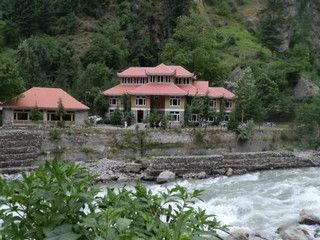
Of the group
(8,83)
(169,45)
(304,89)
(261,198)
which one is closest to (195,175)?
(261,198)

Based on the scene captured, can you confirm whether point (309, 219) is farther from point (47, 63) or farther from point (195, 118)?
point (47, 63)

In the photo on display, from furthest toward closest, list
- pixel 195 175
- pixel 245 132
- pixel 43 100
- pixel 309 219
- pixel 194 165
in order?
pixel 43 100, pixel 245 132, pixel 194 165, pixel 195 175, pixel 309 219

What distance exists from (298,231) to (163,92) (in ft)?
90.1

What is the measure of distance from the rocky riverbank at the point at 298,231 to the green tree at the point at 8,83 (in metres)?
26.3

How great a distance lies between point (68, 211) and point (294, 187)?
1011 inches

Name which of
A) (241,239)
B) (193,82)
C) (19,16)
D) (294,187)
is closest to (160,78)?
(193,82)

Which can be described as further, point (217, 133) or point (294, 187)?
point (217, 133)

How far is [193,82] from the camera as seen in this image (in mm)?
49656

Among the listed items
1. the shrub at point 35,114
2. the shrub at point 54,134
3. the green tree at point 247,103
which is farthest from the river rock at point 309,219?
the shrub at point 35,114

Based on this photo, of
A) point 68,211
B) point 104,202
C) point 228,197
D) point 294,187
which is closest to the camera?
point 68,211

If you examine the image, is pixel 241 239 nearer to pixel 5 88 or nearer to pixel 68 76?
pixel 5 88

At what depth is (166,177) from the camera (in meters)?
32.7

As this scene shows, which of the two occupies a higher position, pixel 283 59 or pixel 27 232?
pixel 283 59

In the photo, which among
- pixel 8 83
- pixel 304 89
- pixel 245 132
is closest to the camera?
pixel 8 83
